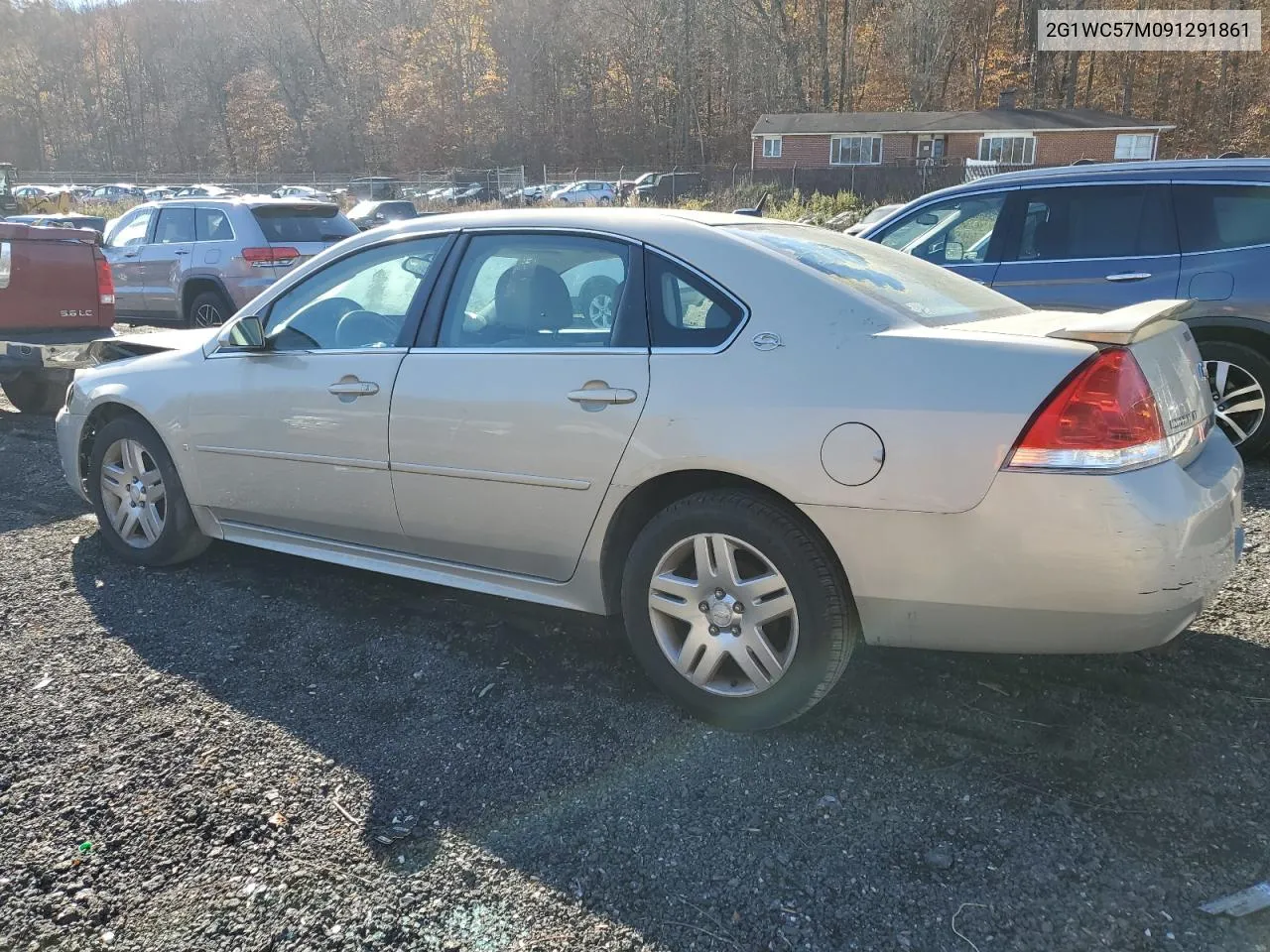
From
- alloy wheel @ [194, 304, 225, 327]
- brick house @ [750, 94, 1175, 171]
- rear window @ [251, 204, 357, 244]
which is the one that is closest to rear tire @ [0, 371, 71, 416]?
alloy wheel @ [194, 304, 225, 327]

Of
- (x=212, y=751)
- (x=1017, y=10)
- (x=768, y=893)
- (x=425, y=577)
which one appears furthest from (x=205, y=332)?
(x=1017, y=10)

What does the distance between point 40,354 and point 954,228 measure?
7.11 meters

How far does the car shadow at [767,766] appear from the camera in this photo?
2.30 meters

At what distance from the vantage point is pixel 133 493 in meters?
4.50

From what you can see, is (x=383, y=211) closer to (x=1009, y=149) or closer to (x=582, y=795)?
(x=582, y=795)

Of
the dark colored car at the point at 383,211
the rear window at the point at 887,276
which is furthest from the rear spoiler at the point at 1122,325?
the dark colored car at the point at 383,211

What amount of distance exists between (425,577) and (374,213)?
24.2 metres

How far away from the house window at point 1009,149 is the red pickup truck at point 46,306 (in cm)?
4747

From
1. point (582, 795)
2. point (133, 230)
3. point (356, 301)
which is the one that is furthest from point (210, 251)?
point (582, 795)

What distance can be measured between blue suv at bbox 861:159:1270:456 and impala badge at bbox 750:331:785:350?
3.74m

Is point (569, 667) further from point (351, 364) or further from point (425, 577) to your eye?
point (351, 364)

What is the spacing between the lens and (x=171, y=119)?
87125 mm

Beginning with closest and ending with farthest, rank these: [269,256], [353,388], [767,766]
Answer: [767,766]
[353,388]
[269,256]

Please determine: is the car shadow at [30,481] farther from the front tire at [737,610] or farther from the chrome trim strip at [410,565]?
the front tire at [737,610]
